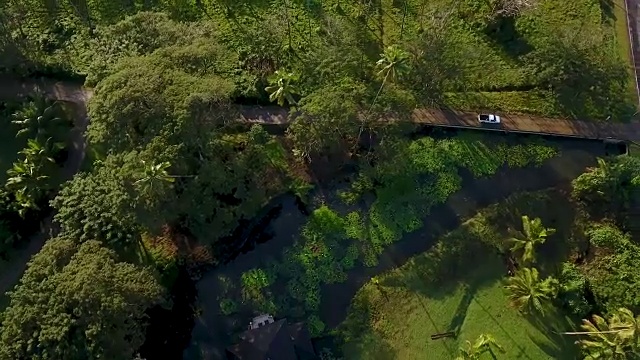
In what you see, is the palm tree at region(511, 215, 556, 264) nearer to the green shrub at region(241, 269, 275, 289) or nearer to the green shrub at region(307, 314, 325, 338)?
the green shrub at region(307, 314, 325, 338)

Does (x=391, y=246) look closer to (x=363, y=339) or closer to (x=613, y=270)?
(x=363, y=339)

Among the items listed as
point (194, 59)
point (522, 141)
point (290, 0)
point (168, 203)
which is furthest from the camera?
point (290, 0)

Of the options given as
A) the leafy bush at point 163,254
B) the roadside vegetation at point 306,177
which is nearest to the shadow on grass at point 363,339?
the roadside vegetation at point 306,177

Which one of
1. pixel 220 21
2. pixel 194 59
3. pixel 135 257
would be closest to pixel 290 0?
pixel 220 21

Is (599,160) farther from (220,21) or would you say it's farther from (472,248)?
(220,21)

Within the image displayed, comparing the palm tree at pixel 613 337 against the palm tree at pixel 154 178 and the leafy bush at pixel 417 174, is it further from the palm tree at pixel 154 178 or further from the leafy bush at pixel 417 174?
the palm tree at pixel 154 178

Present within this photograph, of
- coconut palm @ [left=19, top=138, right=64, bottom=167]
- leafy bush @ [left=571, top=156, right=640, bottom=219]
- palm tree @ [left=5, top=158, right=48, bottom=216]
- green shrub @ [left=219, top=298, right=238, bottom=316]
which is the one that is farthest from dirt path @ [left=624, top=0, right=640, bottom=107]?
palm tree @ [left=5, top=158, right=48, bottom=216]
